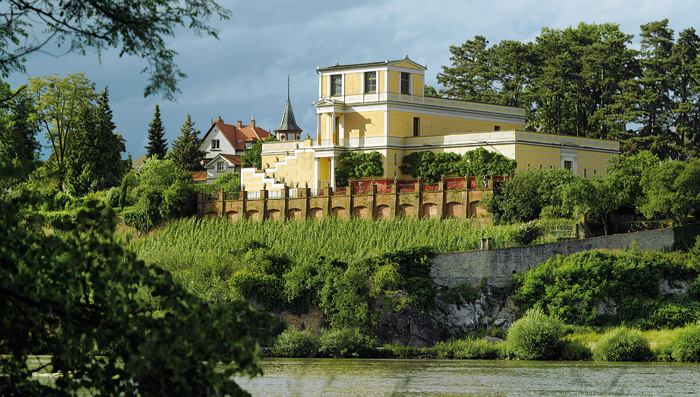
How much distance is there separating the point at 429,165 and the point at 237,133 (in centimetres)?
4612

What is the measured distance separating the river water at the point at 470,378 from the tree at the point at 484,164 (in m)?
17.7

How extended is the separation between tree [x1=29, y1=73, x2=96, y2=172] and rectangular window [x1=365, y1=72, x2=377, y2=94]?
63.1 ft

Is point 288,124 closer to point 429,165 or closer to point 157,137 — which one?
point 157,137

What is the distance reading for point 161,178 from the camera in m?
66.4

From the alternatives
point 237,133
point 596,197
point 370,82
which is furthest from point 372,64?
point 237,133

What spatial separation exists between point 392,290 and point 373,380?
1227cm

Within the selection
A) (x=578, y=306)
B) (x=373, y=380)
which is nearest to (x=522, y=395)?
(x=373, y=380)

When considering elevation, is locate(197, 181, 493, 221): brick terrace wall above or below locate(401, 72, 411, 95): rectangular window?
below

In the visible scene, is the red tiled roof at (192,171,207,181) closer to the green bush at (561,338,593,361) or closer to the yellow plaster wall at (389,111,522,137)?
the yellow plaster wall at (389,111,522,137)

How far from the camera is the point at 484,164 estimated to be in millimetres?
57594

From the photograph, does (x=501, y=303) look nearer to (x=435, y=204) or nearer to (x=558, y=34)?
(x=435, y=204)

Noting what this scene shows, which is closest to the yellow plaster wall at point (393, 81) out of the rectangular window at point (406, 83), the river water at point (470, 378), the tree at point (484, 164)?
the rectangular window at point (406, 83)

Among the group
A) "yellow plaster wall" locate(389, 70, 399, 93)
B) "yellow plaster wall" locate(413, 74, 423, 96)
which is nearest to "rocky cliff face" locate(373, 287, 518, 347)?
"yellow plaster wall" locate(389, 70, 399, 93)

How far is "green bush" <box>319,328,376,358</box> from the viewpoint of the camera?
42.9 metres
